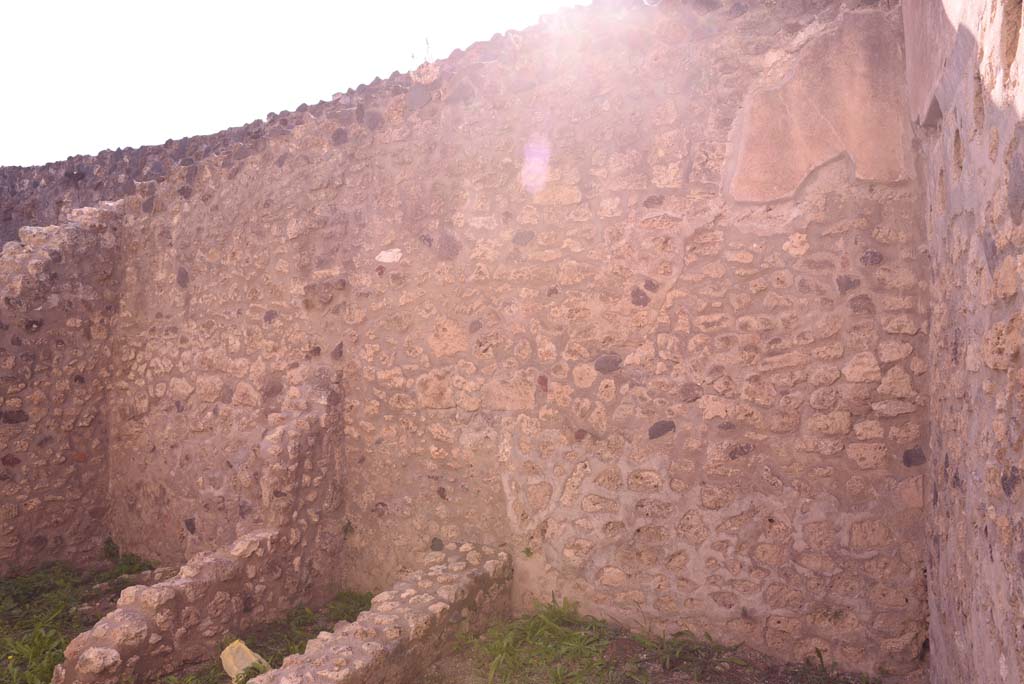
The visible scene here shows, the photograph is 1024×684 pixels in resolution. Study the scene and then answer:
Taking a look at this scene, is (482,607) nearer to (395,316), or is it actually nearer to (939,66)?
(395,316)

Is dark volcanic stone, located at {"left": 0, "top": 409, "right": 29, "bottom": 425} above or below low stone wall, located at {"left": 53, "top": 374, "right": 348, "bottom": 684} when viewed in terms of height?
above

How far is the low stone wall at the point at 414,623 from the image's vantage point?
10.4 ft

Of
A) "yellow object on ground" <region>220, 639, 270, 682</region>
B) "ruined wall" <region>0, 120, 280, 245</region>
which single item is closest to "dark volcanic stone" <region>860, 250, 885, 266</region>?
"yellow object on ground" <region>220, 639, 270, 682</region>

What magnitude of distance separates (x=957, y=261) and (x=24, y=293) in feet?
18.9

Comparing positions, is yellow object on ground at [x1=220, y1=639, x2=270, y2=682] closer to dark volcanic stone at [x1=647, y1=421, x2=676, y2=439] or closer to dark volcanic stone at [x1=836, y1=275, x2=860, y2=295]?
dark volcanic stone at [x1=647, y1=421, x2=676, y2=439]

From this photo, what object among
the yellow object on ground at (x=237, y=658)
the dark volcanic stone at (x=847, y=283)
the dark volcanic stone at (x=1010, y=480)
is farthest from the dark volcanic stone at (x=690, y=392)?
the yellow object on ground at (x=237, y=658)

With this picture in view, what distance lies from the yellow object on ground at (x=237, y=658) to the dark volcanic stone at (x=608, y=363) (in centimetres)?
222

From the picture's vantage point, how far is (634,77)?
3.89m

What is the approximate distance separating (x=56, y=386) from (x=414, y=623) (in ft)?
12.4

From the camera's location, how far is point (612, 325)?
3.88 meters

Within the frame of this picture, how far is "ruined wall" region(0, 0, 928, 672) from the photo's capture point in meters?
Result: 3.37

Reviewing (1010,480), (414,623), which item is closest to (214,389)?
(414,623)

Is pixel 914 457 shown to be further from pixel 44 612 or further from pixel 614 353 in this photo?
pixel 44 612

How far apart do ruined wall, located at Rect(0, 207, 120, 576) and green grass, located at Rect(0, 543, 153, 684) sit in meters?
0.25
